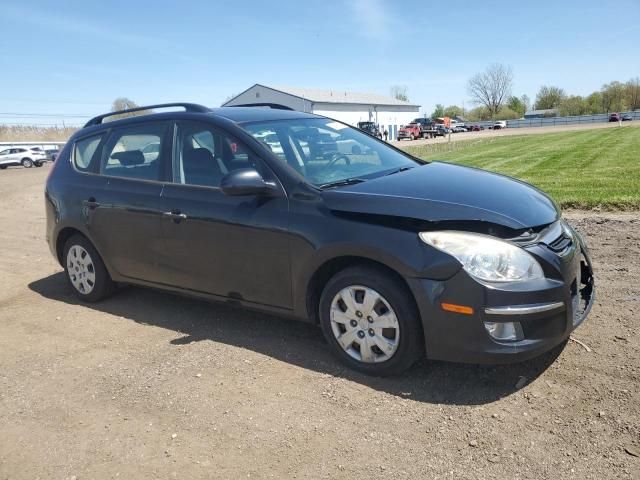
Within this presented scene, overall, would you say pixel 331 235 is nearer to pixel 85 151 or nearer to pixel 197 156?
pixel 197 156


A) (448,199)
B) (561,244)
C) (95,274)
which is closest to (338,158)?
(448,199)

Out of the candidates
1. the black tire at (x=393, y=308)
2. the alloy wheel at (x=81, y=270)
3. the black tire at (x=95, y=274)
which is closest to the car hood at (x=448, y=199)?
the black tire at (x=393, y=308)

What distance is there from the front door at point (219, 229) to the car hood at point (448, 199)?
575 mm

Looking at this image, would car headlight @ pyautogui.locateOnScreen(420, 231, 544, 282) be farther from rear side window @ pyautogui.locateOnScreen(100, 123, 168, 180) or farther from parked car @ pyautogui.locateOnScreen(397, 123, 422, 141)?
parked car @ pyautogui.locateOnScreen(397, 123, 422, 141)

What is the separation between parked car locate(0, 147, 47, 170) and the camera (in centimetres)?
3978

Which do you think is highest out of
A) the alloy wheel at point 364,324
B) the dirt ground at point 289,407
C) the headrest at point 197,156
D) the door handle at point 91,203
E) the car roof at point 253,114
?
the car roof at point 253,114

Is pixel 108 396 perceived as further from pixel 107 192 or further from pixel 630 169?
pixel 630 169

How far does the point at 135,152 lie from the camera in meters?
4.93

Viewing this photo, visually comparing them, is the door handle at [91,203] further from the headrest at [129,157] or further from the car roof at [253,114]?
the car roof at [253,114]

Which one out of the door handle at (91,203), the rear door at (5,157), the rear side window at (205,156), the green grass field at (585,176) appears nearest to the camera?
the rear side window at (205,156)

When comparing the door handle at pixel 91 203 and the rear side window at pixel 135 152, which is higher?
the rear side window at pixel 135 152

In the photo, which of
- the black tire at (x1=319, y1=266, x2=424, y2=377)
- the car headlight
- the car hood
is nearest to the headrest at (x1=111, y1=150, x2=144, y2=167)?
the car hood

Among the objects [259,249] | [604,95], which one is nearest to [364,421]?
[259,249]

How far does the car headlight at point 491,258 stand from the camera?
309 cm
